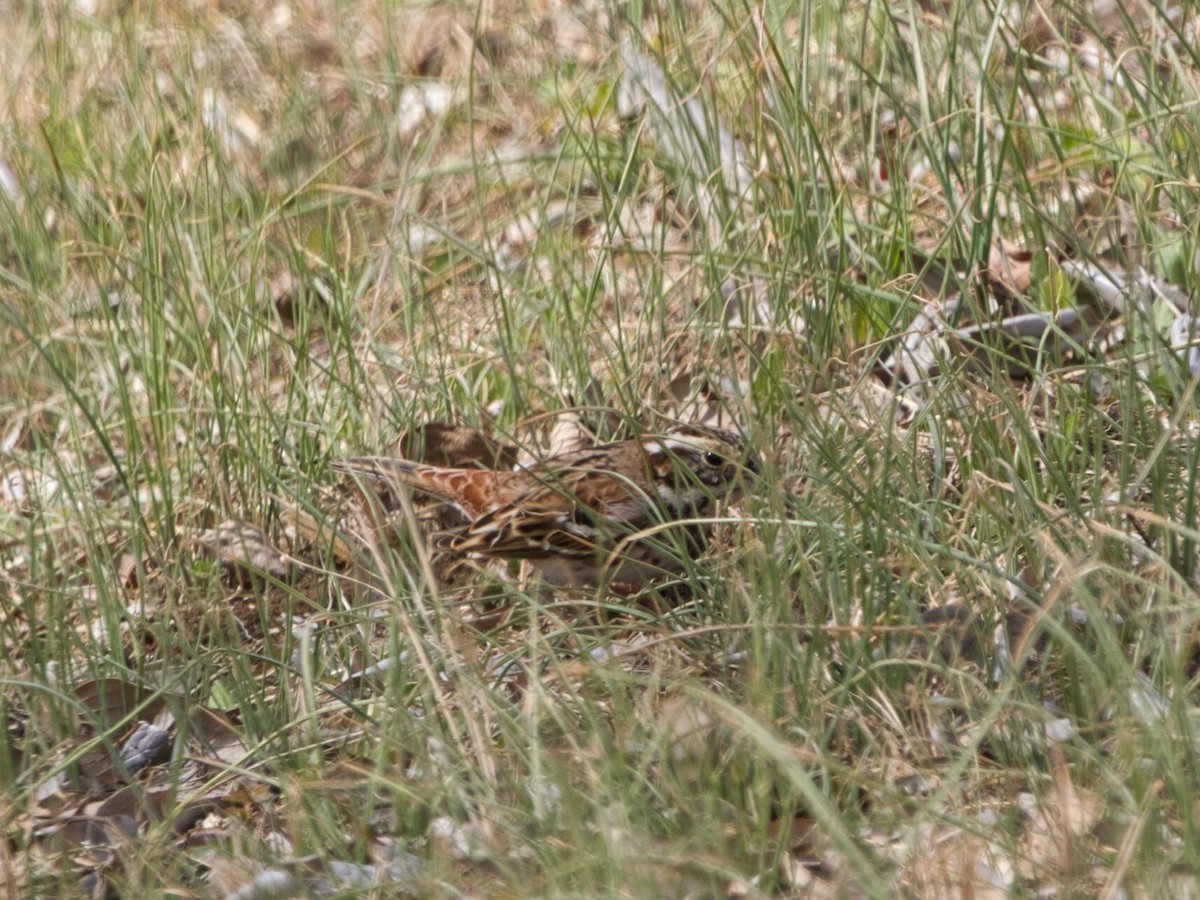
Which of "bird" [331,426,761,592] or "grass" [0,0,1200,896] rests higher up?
"grass" [0,0,1200,896]

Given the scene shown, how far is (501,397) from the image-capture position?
5352mm

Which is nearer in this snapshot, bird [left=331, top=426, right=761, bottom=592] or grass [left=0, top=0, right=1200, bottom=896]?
grass [left=0, top=0, right=1200, bottom=896]

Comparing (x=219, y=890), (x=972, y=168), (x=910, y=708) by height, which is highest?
(x=972, y=168)

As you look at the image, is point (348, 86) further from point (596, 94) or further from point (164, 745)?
point (164, 745)

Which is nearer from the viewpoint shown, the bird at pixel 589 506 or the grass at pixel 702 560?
the grass at pixel 702 560

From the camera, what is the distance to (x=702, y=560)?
3.76 meters

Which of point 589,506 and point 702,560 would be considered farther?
point 589,506

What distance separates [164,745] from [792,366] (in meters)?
1.86

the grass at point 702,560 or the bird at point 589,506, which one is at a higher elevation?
the grass at point 702,560

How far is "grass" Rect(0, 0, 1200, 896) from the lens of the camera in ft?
8.96

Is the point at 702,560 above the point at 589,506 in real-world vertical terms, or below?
above

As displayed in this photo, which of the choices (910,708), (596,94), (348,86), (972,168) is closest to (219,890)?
(910,708)

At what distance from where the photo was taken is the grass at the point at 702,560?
2730mm

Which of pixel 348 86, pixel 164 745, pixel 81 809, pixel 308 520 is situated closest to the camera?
pixel 81 809
